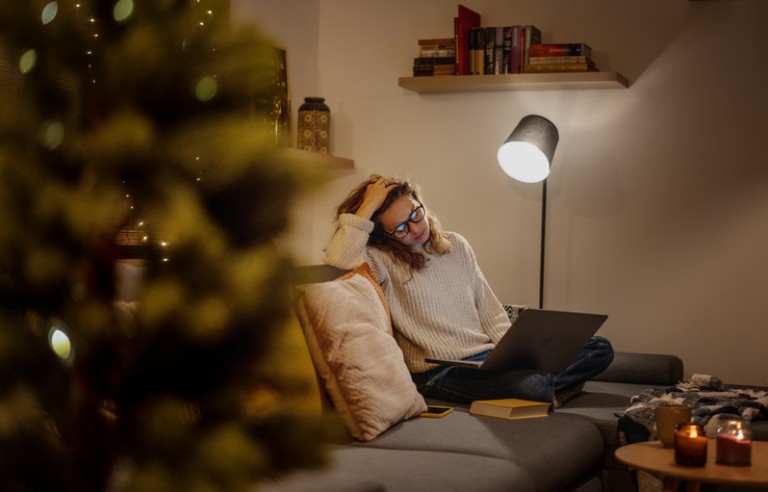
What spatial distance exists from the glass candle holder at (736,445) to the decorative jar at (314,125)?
2.59 m

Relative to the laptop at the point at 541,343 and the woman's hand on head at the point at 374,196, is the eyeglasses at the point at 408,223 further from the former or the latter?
the laptop at the point at 541,343

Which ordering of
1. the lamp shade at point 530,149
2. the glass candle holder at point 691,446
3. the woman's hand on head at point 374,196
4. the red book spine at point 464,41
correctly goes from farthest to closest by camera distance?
the red book spine at point 464,41
the lamp shade at point 530,149
the woman's hand on head at point 374,196
the glass candle holder at point 691,446

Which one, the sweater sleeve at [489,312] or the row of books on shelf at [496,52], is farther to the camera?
the row of books on shelf at [496,52]

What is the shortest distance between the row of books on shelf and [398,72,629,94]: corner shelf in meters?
0.04

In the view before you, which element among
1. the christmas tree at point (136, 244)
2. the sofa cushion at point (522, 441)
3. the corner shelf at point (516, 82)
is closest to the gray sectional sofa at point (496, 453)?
the sofa cushion at point (522, 441)

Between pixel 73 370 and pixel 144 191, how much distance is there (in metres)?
0.08

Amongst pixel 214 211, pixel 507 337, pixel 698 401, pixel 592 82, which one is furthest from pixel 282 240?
pixel 592 82

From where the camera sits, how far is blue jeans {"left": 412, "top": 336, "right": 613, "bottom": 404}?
9.50 ft

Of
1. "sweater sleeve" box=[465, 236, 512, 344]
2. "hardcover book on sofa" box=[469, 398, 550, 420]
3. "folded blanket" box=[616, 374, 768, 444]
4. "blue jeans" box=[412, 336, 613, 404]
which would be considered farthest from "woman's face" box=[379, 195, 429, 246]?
"folded blanket" box=[616, 374, 768, 444]

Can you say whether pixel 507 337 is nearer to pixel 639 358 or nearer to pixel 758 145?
pixel 639 358

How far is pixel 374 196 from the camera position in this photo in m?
3.36

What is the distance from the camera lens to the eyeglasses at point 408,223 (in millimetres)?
3312

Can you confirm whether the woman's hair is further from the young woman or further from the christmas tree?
the christmas tree

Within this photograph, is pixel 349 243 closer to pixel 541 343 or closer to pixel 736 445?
pixel 541 343
